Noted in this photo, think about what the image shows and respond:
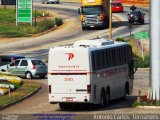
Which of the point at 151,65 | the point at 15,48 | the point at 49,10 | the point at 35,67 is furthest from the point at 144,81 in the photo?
the point at 49,10

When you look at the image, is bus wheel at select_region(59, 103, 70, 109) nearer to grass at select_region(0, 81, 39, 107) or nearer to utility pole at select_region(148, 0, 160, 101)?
grass at select_region(0, 81, 39, 107)

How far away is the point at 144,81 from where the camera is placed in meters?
53.4

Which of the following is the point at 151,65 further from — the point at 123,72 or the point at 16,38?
the point at 16,38

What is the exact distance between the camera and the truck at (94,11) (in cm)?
8689

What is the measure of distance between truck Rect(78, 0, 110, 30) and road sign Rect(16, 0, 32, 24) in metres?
7.20

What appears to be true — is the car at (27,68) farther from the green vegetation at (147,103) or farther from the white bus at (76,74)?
the green vegetation at (147,103)

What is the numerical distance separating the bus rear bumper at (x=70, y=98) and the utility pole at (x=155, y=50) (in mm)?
3768

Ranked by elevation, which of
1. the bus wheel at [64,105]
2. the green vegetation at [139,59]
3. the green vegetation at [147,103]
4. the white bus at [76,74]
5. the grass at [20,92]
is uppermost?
the white bus at [76,74]

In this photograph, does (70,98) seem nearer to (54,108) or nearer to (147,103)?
(54,108)

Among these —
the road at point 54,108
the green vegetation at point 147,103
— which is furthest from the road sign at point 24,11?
the green vegetation at point 147,103

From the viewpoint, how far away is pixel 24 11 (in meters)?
93.1

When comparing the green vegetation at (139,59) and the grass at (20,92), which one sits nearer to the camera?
the grass at (20,92)

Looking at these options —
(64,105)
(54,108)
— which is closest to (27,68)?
(54,108)

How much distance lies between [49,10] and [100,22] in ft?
85.8
